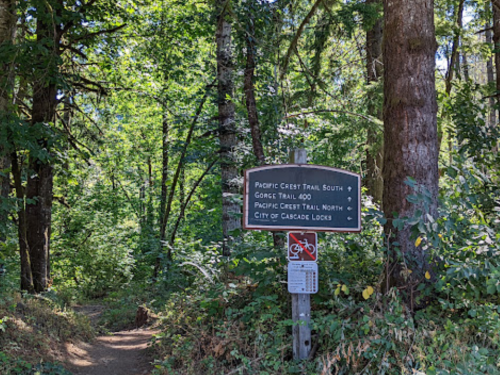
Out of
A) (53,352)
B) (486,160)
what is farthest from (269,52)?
(53,352)

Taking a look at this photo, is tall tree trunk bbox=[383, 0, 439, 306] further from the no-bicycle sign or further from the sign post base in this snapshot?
the sign post base

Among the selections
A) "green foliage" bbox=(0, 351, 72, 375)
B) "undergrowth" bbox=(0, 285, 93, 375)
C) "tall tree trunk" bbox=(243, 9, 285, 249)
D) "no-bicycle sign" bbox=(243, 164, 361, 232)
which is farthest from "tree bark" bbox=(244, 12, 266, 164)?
"undergrowth" bbox=(0, 285, 93, 375)

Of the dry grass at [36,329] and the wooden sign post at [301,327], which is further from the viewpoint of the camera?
the dry grass at [36,329]

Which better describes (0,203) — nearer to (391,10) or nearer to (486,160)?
(391,10)

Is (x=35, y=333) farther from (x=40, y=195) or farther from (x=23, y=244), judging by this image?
(x=40, y=195)

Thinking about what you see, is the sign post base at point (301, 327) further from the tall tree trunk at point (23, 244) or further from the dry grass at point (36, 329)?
the tall tree trunk at point (23, 244)

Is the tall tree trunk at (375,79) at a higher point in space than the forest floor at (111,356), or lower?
higher

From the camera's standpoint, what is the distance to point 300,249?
5.40m

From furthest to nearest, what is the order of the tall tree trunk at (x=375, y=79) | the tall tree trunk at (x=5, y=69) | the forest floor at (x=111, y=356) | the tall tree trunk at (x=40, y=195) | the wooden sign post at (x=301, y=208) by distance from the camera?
the tall tree trunk at (x=375, y=79) → the tall tree trunk at (x=40, y=195) → the tall tree trunk at (x=5, y=69) → the forest floor at (x=111, y=356) → the wooden sign post at (x=301, y=208)

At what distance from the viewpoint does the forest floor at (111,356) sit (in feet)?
23.2

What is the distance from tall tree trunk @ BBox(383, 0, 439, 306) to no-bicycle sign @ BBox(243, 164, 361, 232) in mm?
556

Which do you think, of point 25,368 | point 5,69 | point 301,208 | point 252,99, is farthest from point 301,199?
point 5,69

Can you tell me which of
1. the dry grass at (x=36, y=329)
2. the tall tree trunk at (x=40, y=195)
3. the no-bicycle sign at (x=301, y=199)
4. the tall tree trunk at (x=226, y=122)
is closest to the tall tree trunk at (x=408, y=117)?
the no-bicycle sign at (x=301, y=199)

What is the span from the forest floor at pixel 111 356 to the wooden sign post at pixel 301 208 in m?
2.99
